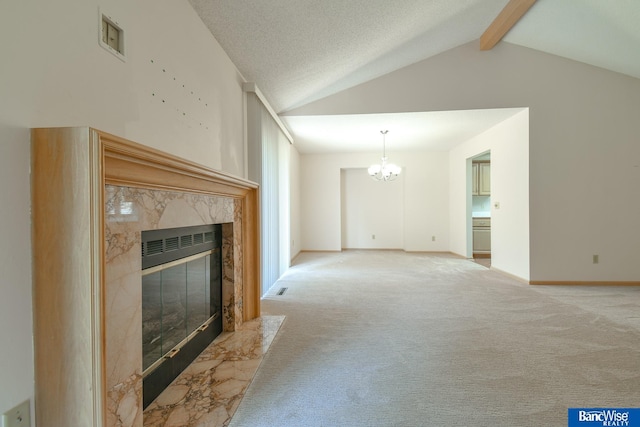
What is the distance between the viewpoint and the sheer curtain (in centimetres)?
327

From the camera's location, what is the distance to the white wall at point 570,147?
4.04 m

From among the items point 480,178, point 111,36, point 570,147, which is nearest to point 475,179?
point 480,178

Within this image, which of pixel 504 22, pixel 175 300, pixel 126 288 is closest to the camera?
pixel 126 288

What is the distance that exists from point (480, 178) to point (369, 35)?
5.22 metres

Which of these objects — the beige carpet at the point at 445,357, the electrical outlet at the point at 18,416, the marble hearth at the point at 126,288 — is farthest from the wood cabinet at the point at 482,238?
the electrical outlet at the point at 18,416

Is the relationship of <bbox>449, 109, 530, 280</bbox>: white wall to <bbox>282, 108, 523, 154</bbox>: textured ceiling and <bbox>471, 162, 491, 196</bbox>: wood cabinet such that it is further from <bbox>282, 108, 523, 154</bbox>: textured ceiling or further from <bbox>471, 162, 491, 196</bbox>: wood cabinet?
<bbox>471, 162, 491, 196</bbox>: wood cabinet

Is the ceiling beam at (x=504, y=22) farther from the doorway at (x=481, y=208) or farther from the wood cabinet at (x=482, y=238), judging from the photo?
the wood cabinet at (x=482, y=238)

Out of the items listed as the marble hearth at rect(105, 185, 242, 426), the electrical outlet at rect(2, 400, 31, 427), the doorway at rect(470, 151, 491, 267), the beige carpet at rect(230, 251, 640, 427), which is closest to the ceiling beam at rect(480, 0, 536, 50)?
the doorway at rect(470, 151, 491, 267)

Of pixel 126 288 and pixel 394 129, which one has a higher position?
pixel 394 129

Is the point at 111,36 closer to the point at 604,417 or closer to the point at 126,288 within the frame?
the point at 126,288

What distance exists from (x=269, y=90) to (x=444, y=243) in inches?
225

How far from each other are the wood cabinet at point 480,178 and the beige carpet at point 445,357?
3.48 m

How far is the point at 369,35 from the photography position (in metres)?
3.02

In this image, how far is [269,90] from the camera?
11.5 feet
